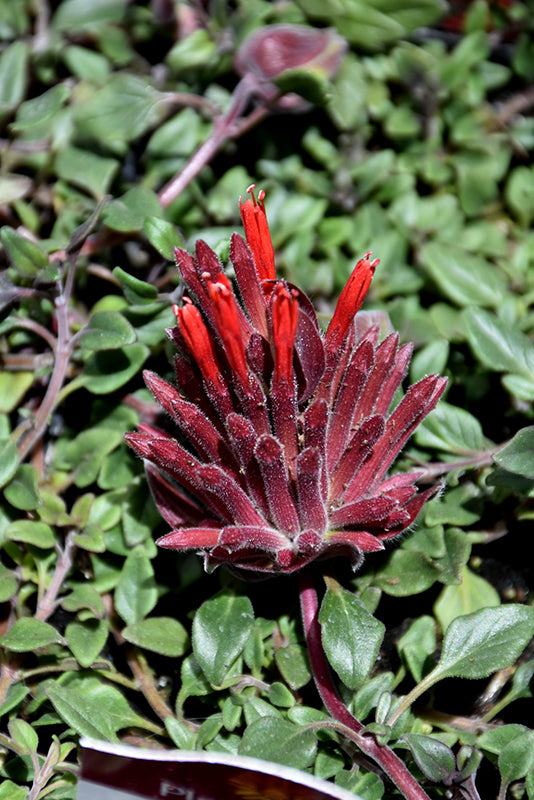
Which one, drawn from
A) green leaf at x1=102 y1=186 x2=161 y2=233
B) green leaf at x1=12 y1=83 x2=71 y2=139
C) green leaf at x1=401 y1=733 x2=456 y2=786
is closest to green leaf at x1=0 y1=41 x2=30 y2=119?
green leaf at x1=12 y1=83 x2=71 y2=139

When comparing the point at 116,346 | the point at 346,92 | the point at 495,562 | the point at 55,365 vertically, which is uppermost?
the point at 346,92

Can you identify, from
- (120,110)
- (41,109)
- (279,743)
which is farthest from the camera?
(120,110)

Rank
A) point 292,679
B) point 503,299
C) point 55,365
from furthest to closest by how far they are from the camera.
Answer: point 503,299, point 55,365, point 292,679

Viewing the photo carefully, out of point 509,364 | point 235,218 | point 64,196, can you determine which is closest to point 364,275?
point 509,364

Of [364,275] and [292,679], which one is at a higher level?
[364,275]

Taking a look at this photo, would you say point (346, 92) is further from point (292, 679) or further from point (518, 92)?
point (292, 679)

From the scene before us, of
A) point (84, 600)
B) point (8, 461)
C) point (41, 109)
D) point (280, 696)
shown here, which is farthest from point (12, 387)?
point (280, 696)

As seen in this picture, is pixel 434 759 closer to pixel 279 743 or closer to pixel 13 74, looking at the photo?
pixel 279 743
